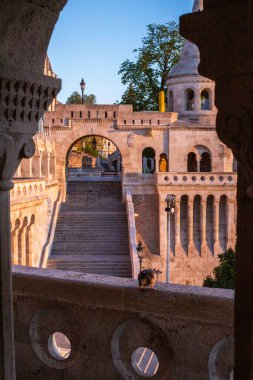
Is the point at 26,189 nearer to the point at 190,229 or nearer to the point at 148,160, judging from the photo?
the point at 190,229

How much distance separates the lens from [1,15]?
9.99 feet

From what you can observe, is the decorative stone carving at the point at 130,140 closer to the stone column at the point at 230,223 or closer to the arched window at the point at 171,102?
the arched window at the point at 171,102

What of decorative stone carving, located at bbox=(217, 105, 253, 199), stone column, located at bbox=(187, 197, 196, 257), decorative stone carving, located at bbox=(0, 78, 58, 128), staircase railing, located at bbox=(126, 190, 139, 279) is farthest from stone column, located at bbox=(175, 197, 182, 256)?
decorative stone carving, located at bbox=(217, 105, 253, 199)

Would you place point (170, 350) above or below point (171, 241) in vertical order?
above

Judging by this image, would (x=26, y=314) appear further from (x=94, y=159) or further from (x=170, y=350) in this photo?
(x=94, y=159)

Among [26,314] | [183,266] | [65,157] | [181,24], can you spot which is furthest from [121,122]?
[181,24]

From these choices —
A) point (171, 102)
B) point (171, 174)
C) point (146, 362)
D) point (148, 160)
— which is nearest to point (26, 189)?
point (171, 174)

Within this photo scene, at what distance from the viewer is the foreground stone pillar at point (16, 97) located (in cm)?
320

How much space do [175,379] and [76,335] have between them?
Result: 2.92ft

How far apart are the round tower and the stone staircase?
667 cm

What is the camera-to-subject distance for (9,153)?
3369 mm

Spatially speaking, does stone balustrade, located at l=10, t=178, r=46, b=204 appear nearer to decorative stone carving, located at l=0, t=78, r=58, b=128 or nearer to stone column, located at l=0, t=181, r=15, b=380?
decorative stone carving, located at l=0, t=78, r=58, b=128

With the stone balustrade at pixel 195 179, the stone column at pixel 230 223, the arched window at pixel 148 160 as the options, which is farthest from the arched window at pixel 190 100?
the stone column at pixel 230 223

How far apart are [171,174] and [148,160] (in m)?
15.2
